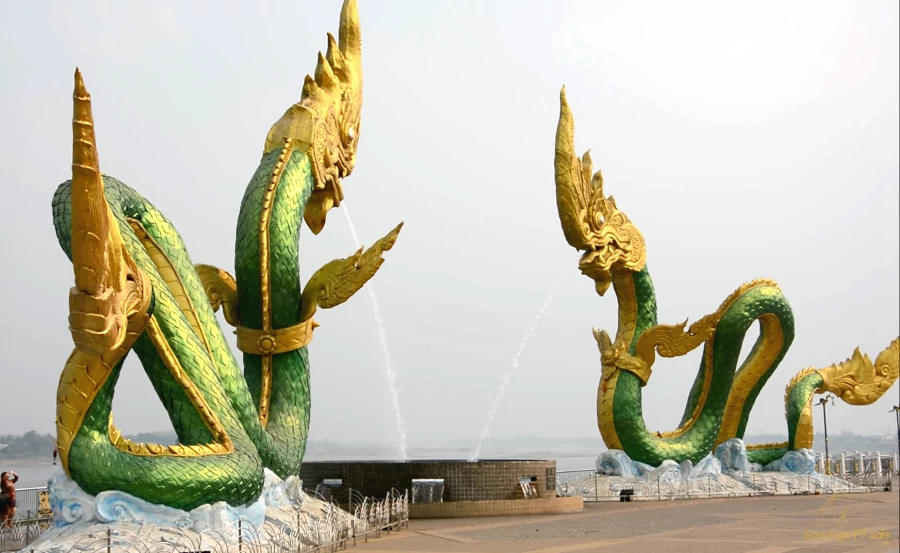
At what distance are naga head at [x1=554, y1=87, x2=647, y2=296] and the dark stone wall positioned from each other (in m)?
4.24

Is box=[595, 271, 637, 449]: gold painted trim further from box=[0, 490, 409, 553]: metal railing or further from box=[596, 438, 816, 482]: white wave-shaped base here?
box=[0, 490, 409, 553]: metal railing

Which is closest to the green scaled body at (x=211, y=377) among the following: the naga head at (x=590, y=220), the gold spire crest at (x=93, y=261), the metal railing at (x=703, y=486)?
the gold spire crest at (x=93, y=261)

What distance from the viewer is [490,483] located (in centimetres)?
1351

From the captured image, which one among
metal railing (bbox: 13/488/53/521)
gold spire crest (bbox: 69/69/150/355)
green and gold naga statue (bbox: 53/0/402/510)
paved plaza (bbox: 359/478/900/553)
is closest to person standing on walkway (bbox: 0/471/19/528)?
metal railing (bbox: 13/488/53/521)

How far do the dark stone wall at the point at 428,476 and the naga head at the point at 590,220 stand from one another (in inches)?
167

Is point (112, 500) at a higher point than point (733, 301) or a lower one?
lower

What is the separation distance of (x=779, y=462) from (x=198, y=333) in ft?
41.3

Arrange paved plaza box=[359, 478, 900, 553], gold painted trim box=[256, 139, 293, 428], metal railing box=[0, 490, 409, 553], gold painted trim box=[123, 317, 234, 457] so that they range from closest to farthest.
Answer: metal railing box=[0, 490, 409, 553], gold painted trim box=[123, 317, 234, 457], paved plaza box=[359, 478, 900, 553], gold painted trim box=[256, 139, 293, 428]

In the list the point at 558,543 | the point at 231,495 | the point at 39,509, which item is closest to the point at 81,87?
the point at 231,495

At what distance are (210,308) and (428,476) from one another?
492cm

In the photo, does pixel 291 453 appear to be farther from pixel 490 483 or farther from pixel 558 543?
pixel 490 483

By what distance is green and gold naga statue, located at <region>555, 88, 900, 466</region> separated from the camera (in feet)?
53.8

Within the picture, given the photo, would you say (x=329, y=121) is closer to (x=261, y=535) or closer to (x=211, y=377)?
(x=211, y=377)

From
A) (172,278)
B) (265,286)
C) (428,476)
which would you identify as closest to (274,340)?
(265,286)
